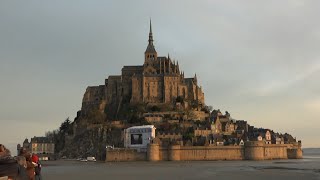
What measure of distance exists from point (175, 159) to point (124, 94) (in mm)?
32233

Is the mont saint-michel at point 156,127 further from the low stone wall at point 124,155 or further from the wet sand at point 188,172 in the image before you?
the wet sand at point 188,172

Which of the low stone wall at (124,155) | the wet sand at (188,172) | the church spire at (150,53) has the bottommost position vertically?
the wet sand at (188,172)

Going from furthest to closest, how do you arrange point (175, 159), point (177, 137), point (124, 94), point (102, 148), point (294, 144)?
1. point (124, 94)
2. point (294, 144)
3. point (102, 148)
4. point (177, 137)
5. point (175, 159)

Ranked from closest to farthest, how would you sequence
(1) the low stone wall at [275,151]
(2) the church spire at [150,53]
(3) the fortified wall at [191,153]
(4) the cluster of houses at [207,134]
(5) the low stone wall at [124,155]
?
1. (3) the fortified wall at [191,153]
2. (5) the low stone wall at [124,155]
3. (4) the cluster of houses at [207,134]
4. (1) the low stone wall at [275,151]
5. (2) the church spire at [150,53]

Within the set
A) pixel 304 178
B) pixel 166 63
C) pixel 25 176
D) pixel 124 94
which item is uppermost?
pixel 166 63

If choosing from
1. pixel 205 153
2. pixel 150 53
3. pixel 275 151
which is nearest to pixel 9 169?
pixel 205 153

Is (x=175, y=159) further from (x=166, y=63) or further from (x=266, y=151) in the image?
(x=166, y=63)

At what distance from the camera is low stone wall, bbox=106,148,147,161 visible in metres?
88.2

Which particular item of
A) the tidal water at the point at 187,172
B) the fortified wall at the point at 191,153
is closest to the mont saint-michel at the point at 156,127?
the fortified wall at the point at 191,153

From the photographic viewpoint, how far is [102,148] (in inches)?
3893

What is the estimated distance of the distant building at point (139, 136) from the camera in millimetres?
89125

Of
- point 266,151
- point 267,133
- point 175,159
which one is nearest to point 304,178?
point 175,159

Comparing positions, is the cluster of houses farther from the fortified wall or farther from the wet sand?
the wet sand

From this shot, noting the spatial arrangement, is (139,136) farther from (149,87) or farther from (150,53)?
(150,53)
